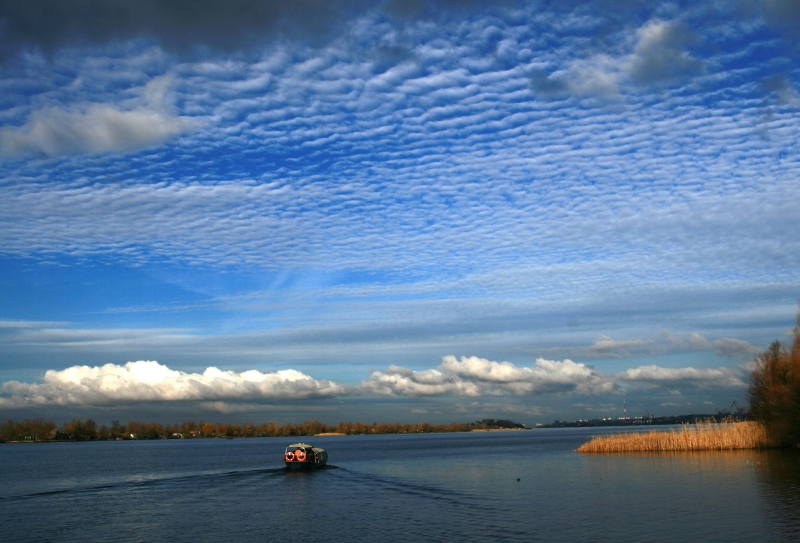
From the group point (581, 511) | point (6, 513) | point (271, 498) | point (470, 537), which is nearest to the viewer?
point (470, 537)

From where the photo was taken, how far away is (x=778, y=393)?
62781 millimetres

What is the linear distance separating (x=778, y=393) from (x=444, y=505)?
42.2 metres

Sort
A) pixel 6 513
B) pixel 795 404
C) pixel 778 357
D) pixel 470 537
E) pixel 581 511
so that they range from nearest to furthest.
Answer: pixel 470 537, pixel 581 511, pixel 6 513, pixel 795 404, pixel 778 357

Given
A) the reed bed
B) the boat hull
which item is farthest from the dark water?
the boat hull

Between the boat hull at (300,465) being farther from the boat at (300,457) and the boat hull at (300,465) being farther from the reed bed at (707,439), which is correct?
the reed bed at (707,439)

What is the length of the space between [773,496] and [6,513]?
43788 millimetres

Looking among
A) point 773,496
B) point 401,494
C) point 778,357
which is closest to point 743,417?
point 778,357

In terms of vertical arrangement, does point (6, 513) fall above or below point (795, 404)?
below

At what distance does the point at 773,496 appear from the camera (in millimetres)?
35156

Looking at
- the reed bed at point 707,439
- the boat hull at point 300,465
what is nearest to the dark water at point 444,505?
the reed bed at point 707,439

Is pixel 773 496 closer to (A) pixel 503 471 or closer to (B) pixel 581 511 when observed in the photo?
(B) pixel 581 511

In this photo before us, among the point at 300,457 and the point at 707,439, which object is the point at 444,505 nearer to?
the point at 300,457

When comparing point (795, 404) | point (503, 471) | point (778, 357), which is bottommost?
point (503, 471)

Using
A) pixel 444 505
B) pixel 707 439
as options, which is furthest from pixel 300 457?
pixel 707 439
